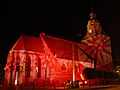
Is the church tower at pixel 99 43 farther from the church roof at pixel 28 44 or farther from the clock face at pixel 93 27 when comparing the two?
the church roof at pixel 28 44

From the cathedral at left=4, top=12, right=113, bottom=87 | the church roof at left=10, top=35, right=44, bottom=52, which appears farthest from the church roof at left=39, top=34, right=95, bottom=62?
the church roof at left=10, top=35, right=44, bottom=52

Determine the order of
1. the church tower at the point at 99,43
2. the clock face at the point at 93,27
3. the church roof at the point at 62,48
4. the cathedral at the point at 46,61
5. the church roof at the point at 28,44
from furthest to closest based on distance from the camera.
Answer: the clock face at the point at 93,27, the church tower at the point at 99,43, the church roof at the point at 62,48, the church roof at the point at 28,44, the cathedral at the point at 46,61

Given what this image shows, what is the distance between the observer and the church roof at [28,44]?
124ft

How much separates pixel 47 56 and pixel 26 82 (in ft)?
26.9

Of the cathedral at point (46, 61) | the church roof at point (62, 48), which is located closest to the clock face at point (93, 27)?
the cathedral at point (46, 61)

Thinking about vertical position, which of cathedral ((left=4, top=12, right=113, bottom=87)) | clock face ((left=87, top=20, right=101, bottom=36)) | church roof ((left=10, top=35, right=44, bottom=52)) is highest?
clock face ((left=87, top=20, right=101, bottom=36))

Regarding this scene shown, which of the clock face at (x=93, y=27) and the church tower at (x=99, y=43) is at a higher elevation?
the clock face at (x=93, y=27)

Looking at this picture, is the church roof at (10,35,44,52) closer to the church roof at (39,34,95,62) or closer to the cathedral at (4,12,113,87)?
the cathedral at (4,12,113,87)

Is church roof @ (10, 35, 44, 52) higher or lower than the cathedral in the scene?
higher

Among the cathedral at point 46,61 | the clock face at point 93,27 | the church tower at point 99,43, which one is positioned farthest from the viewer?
the clock face at point 93,27

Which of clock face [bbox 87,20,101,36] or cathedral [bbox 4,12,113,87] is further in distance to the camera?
clock face [bbox 87,20,101,36]

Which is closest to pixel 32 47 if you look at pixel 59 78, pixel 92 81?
pixel 59 78

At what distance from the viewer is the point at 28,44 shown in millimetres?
39375

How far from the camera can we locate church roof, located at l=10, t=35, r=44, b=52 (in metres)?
37.8
